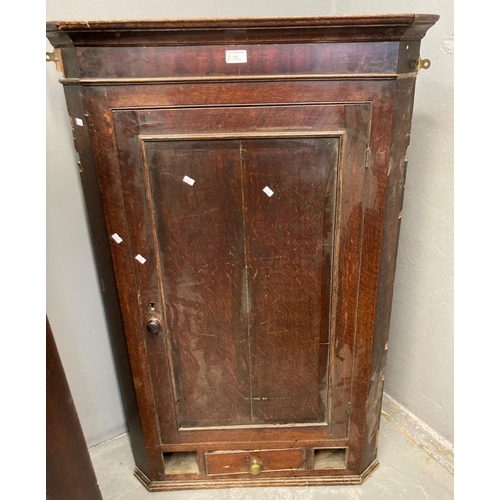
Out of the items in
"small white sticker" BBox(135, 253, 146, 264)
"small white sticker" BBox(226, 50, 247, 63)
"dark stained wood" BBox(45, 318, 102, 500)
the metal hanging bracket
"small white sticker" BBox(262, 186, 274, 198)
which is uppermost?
"small white sticker" BBox(226, 50, 247, 63)

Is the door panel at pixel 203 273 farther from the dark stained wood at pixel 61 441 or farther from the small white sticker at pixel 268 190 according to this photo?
the dark stained wood at pixel 61 441

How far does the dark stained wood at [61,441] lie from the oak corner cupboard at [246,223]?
40cm

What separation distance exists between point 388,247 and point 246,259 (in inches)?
17.3

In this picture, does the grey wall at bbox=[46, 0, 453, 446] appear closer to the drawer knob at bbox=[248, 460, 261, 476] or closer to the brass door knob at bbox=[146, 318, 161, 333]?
the brass door knob at bbox=[146, 318, 161, 333]

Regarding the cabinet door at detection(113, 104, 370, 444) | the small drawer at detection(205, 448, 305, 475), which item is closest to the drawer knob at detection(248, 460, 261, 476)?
the small drawer at detection(205, 448, 305, 475)

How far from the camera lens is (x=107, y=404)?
6.07 ft

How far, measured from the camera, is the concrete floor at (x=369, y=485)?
1.60m

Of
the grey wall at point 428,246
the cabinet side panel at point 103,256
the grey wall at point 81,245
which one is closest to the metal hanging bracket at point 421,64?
the grey wall at point 428,246

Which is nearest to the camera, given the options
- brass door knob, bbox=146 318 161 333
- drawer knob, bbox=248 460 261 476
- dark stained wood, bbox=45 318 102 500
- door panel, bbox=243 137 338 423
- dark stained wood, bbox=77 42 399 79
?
dark stained wood, bbox=45 318 102 500

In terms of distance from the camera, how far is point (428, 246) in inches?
63.6

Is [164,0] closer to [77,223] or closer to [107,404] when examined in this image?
[77,223]

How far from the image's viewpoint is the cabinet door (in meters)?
1.16

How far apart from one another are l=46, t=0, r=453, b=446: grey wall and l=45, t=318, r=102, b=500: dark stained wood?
0.69 meters

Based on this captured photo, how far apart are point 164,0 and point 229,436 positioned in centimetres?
155
